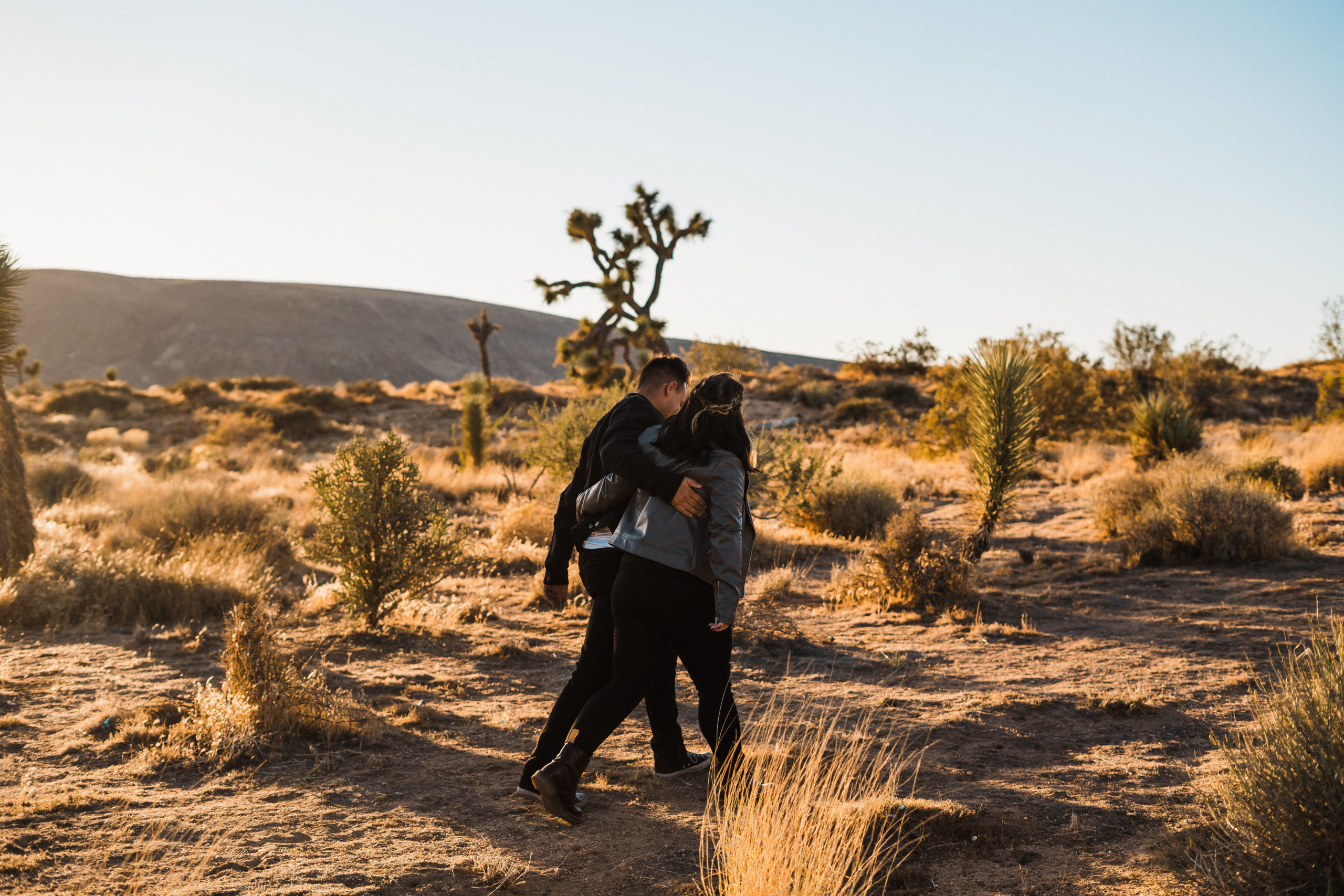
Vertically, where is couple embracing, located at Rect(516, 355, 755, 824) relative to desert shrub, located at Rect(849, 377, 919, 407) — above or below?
below

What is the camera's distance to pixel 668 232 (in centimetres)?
2194

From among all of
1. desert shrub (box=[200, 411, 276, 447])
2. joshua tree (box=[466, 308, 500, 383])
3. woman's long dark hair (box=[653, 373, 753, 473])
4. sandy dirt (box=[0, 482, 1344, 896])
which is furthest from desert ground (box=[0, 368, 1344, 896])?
joshua tree (box=[466, 308, 500, 383])

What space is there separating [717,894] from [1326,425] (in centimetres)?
2068

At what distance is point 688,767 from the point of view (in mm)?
4145

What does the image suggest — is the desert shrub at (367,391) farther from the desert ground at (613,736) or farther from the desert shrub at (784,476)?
the desert shrub at (784,476)

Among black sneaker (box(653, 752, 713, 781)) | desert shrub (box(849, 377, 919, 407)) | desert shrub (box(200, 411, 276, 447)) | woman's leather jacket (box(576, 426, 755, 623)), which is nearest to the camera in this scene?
woman's leather jacket (box(576, 426, 755, 623))

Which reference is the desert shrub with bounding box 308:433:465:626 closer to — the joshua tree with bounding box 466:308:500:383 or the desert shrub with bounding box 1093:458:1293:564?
the desert shrub with bounding box 1093:458:1293:564

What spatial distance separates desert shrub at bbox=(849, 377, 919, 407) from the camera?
33156mm

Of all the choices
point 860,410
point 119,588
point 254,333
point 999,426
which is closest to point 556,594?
point 119,588

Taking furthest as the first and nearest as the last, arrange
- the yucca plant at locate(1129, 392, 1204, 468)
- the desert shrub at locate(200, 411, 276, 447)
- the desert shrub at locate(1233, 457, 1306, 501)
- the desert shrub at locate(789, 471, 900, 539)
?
the desert shrub at locate(200, 411, 276, 447) < the yucca plant at locate(1129, 392, 1204, 468) < the desert shrub at locate(1233, 457, 1306, 501) < the desert shrub at locate(789, 471, 900, 539)

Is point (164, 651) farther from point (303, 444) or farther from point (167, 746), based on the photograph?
point (303, 444)

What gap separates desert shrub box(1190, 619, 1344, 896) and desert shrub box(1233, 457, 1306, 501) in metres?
10.7

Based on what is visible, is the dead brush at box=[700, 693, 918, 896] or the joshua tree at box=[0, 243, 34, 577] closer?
the dead brush at box=[700, 693, 918, 896]

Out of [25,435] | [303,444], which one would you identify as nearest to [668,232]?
[303,444]
